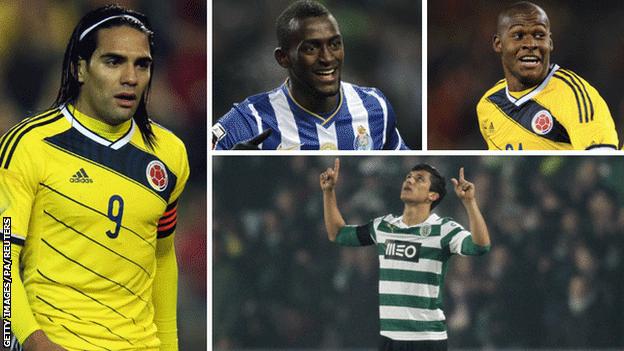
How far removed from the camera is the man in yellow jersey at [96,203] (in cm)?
319

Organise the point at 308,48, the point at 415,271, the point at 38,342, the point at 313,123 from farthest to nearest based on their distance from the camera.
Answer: the point at 415,271
the point at 313,123
the point at 308,48
the point at 38,342

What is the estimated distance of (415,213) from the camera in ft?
14.6

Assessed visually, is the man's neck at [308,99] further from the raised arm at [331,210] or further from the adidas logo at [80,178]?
the adidas logo at [80,178]

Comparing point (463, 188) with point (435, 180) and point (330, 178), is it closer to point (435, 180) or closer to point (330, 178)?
point (435, 180)

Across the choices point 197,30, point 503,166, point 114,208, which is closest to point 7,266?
point 114,208

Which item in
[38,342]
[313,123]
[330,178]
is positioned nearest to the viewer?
[38,342]

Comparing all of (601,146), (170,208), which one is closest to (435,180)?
(601,146)

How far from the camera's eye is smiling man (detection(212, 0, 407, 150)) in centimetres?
415

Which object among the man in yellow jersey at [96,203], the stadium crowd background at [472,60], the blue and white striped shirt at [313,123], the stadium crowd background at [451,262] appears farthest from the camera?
the stadium crowd background at [451,262]

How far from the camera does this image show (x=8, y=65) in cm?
420

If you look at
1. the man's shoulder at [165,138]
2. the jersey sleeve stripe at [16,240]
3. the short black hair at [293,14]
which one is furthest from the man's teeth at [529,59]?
the jersey sleeve stripe at [16,240]

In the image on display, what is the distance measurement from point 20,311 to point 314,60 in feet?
5.41

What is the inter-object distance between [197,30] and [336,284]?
1278mm

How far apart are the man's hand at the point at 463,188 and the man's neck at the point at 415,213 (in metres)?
0.15
